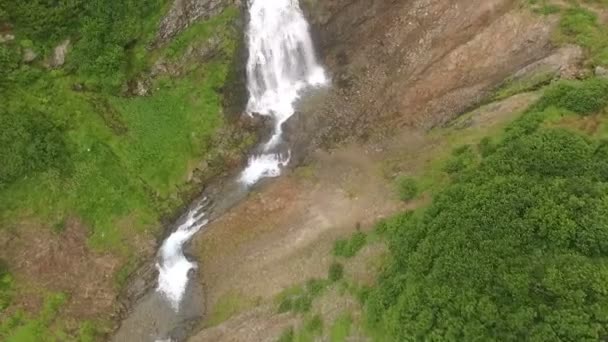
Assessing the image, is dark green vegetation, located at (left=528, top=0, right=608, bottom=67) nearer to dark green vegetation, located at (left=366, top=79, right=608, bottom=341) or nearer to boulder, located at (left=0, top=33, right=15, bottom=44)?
dark green vegetation, located at (left=366, top=79, right=608, bottom=341)

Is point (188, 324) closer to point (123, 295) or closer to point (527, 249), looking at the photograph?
point (123, 295)

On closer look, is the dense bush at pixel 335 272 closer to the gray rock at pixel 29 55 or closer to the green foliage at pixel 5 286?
the green foliage at pixel 5 286

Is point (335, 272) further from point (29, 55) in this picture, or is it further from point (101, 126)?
point (29, 55)

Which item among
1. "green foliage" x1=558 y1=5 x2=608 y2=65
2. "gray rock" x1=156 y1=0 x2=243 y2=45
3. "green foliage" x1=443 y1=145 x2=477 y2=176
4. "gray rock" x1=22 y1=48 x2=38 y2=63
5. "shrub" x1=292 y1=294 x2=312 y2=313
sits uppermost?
"gray rock" x1=22 y1=48 x2=38 y2=63

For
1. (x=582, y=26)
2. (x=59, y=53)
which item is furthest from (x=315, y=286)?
(x=59, y=53)

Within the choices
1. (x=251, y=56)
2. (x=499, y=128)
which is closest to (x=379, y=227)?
(x=499, y=128)

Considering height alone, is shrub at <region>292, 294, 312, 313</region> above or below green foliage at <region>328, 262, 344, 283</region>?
below

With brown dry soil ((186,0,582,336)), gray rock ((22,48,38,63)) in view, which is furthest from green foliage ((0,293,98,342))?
gray rock ((22,48,38,63))
